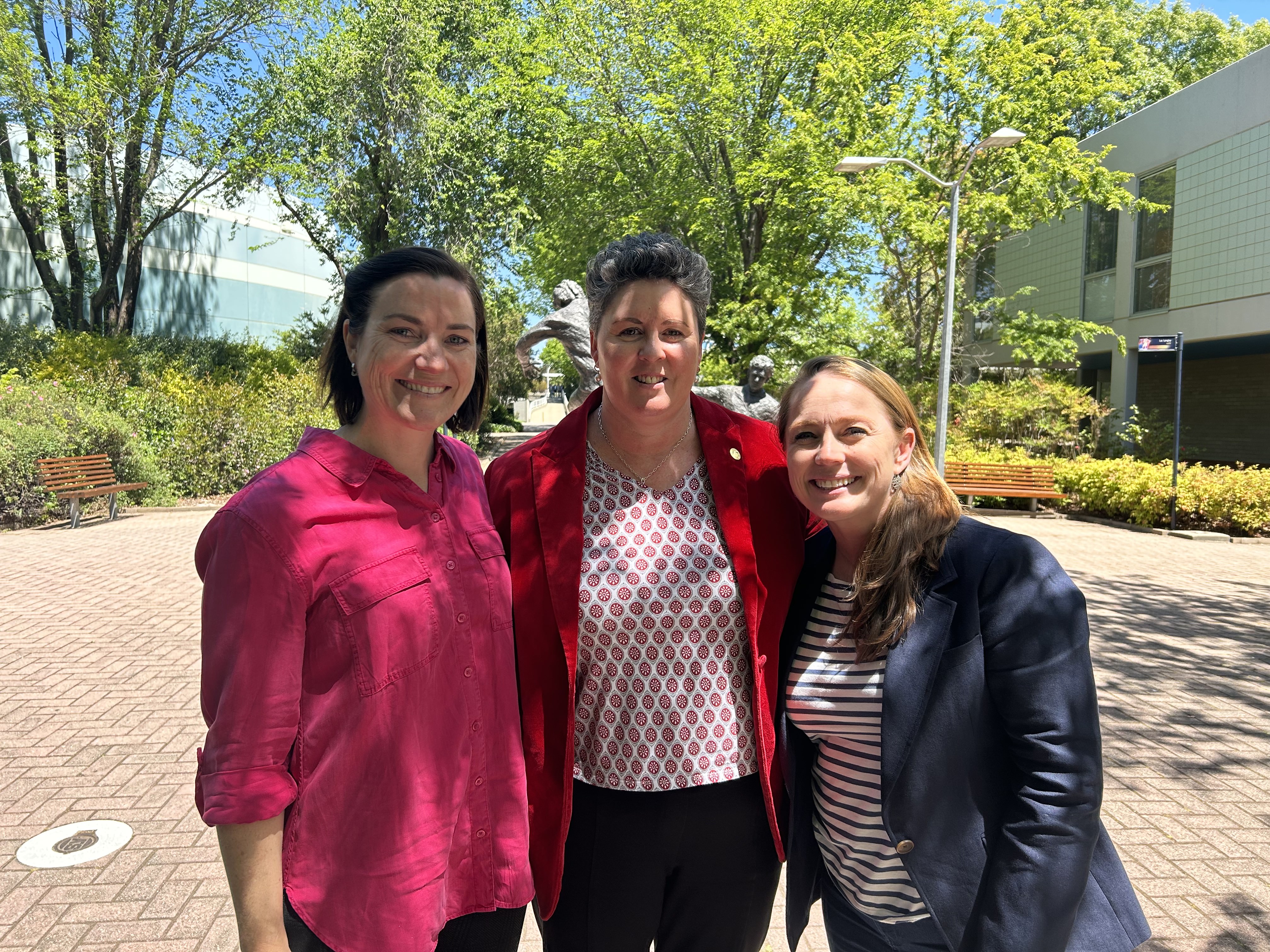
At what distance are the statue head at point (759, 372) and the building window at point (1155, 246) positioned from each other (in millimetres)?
16882

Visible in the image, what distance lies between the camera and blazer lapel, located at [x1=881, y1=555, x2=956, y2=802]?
5.37 feet

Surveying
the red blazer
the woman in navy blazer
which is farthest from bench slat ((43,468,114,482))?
the woman in navy blazer

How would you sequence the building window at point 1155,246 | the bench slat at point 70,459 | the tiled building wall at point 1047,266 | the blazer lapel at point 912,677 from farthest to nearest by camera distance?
the tiled building wall at point 1047,266 < the building window at point 1155,246 < the bench slat at point 70,459 < the blazer lapel at point 912,677

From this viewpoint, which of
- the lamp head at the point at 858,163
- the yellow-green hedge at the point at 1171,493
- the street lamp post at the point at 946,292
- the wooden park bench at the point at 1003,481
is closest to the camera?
the yellow-green hedge at the point at 1171,493

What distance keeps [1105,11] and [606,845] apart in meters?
37.2

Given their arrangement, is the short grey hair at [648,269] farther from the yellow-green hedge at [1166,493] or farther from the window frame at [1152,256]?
the window frame at [1152,256]

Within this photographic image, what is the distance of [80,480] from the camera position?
42.5ft

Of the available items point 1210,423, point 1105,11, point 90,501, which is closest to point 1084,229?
point 1210,423

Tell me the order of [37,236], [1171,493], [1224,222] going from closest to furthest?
[1171,493]
[1224,222]
[37,236]

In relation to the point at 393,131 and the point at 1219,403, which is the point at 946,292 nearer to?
the point at 1219,403

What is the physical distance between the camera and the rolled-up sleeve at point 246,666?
138cm

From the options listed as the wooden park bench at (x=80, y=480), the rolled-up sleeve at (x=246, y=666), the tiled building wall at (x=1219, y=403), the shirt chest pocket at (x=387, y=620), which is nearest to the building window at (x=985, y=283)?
the tiled building wall at (x=1219, y=403)

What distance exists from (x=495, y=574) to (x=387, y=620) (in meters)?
0.30

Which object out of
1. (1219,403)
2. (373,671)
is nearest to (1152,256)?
(1219,403)
